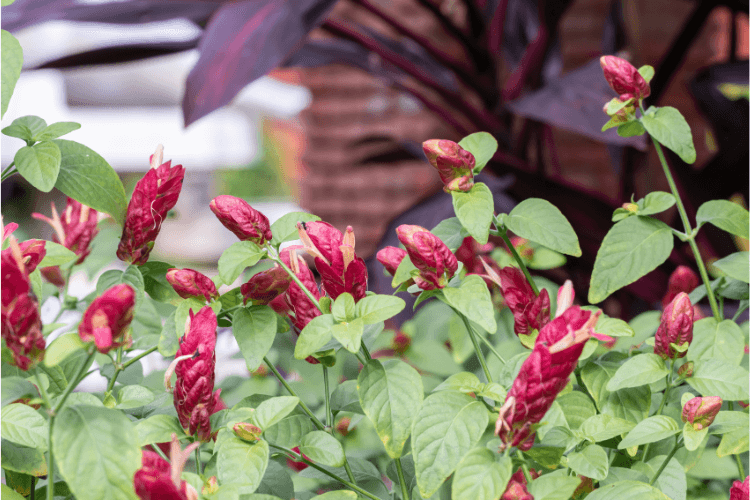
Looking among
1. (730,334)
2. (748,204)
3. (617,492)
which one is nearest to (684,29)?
(748,204)

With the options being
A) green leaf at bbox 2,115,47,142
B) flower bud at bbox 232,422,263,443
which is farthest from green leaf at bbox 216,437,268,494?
green leaf at bbox 2,115,47,142

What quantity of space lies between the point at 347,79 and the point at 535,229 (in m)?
1.39

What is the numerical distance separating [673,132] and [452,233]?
0.16 metres

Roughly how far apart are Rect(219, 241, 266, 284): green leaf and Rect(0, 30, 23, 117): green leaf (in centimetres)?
13

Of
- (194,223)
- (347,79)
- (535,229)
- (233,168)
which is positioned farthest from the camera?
(233,168)

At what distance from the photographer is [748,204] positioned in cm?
101

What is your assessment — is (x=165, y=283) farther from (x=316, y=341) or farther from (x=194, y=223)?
(x=194, y=223)

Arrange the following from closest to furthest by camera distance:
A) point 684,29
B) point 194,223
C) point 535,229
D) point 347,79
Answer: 1. point 535,229
2. point 684,29
3. point 347,79
4. point 194,223

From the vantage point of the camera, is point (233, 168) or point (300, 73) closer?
point (300, 73)

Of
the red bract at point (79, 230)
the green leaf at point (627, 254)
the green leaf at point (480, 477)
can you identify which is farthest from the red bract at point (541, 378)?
the red bract at point (79, 230)

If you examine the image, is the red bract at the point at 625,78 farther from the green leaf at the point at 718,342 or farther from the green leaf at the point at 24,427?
the green leaf at the point at 24,427

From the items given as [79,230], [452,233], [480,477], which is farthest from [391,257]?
[79,230]

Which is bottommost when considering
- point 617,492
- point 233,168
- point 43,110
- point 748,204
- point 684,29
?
point 233,168

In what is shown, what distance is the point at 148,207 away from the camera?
13.8 inches
